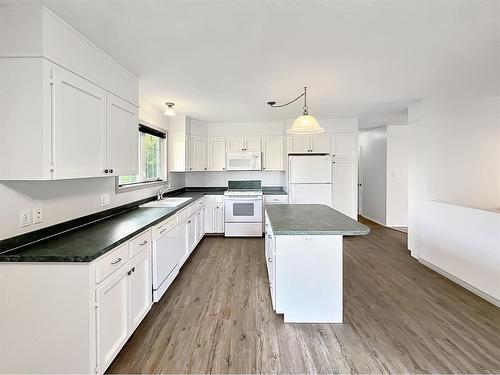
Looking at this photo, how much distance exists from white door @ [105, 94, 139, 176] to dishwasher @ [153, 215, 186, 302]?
663 mm

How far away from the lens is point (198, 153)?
5309mm

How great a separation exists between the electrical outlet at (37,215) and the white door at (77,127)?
1.16 ft

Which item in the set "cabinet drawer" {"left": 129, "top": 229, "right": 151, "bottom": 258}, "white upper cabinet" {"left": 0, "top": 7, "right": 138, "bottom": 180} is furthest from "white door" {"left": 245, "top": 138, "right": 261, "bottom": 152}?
"white upper cabinet" {"left": 0, "top": 7, "right": 138, "bottom": 180}

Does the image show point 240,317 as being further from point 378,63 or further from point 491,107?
point 491,107

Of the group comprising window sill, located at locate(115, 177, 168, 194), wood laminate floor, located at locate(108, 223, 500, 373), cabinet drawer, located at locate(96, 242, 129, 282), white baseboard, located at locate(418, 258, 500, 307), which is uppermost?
window sill, located at locate(115, 177, 168, 194)

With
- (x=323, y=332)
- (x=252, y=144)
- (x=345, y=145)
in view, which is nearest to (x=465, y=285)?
(x=323, y=332)

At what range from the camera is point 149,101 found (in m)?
3.79

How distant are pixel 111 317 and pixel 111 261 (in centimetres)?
37

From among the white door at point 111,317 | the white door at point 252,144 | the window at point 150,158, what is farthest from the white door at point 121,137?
the white door at point 252,144

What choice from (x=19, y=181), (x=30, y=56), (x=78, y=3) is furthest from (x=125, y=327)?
(x=78, y=3)

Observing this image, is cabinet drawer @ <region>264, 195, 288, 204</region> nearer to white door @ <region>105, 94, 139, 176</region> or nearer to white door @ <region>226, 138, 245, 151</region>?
white door @ <region>226, 138, 245, 151</region>

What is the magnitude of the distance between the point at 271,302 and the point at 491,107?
4.07m

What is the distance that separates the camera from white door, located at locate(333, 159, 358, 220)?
5125 mm

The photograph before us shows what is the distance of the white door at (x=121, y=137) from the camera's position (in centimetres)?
224
